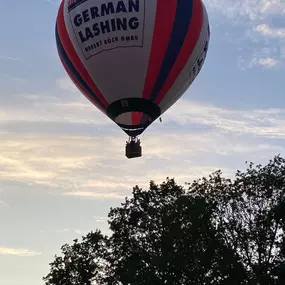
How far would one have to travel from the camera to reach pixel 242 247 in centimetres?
3297

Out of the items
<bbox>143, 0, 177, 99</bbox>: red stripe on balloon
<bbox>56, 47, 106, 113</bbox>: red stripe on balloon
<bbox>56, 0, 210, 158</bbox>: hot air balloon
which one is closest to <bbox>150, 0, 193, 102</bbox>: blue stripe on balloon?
<bbox>56, 0, 210, 158</bbox>: hot air balloon

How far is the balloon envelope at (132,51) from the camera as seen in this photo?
22.8 m

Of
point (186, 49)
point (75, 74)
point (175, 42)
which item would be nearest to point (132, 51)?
point (175, 42)

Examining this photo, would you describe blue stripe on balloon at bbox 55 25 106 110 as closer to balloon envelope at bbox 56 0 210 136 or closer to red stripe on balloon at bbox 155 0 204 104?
balloon envelope at bbox 56 0 210 136

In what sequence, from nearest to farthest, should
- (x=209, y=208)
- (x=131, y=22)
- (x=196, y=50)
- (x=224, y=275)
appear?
(x=131, y=22) → (x=196, y=50) → (x=224, y=275) → (x=209, y=208)

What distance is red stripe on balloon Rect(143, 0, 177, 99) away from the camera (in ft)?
75.7

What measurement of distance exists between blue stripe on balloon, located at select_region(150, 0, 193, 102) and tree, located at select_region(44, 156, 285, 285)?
11392 mm

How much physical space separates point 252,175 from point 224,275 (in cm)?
655

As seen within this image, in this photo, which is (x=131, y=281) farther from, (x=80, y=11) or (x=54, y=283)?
(x=80, y=11)

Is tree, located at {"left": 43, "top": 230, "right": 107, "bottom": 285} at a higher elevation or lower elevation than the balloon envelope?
lower

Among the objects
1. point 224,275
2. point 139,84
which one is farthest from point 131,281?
point 139,84

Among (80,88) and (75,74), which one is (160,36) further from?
(80,88)

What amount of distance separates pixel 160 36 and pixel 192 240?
14534 mm

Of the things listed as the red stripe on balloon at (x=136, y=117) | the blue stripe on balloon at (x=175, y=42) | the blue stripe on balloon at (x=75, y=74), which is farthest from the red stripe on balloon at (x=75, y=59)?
the blue stripe on balloon at (x=175, y=42)
